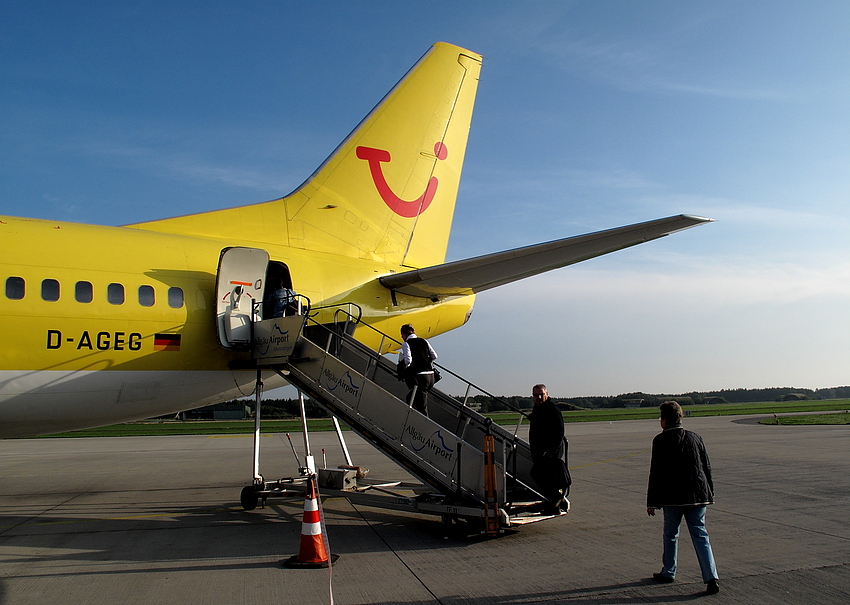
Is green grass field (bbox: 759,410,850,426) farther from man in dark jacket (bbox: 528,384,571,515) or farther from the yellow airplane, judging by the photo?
man in dark jacket (bbox: 528,384,571,515)

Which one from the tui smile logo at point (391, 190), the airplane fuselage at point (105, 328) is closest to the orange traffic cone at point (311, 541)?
the airplane fuselage at point (105, 328)

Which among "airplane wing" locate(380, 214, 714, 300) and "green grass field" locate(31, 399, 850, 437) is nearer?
"airplane wing" locate(380, 214, 714, 300)

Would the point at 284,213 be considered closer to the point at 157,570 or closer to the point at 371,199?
the point at 371,199

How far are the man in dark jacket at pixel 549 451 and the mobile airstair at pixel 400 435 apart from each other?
234 mm

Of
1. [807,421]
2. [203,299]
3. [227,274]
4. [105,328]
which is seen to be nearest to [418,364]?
[227,274]

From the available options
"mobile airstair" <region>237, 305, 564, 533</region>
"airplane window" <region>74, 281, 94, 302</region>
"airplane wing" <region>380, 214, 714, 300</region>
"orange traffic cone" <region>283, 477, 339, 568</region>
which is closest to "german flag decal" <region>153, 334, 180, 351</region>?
"airplane window" <region>74, 281, 94, 302</region>

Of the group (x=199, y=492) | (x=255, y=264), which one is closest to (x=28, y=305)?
(x=255, y=264)

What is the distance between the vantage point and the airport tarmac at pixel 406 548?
236 inches

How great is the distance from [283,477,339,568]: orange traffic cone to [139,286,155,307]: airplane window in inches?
197

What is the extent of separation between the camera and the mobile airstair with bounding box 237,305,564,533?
826cm

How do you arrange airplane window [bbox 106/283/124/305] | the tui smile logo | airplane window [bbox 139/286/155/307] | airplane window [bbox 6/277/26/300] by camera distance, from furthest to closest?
the tui smile logo → airplane window [bbox 139/286/155/307] → airplane window [bbox 106/283/124/305] → airplane window [bbox 6/277/26/300]

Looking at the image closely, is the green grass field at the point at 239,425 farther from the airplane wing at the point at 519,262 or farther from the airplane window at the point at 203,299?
the airplane wing at the point at 519,262

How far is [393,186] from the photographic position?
14.9 meters

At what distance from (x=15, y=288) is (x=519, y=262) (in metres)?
8.11
